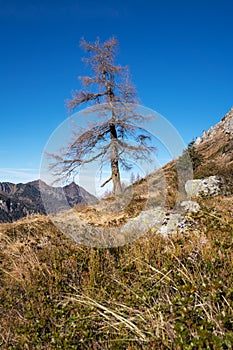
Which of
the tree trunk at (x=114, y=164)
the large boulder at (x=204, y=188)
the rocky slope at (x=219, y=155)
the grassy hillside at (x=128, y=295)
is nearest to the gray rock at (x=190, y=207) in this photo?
the grassy hillside at (x=128, y=295)

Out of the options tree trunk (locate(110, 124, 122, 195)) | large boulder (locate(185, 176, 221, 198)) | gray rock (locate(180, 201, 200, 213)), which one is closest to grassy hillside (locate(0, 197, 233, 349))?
gray rock (locate(180, 201, 200, 213))

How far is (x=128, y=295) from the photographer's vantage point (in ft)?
10.5

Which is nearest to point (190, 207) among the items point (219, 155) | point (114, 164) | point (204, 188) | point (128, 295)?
point (204, 188)

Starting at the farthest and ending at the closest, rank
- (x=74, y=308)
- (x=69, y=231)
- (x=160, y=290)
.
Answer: (x=69, y=231)
(x=74, y=308)
(x=160, y=290)

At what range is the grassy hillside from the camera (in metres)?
2.46

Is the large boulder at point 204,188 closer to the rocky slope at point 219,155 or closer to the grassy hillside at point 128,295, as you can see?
the rocky slope at point 219,155

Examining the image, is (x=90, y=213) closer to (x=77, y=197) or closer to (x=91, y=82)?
(x=77, y=197)

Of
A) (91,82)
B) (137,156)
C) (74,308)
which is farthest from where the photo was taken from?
(91,82)

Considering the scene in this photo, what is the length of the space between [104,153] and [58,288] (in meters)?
8.56

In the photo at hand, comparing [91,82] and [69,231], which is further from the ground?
[91,82]

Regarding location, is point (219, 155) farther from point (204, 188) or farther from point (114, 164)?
point (204, 188)

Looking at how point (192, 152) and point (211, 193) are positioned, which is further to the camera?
point (192, 152)

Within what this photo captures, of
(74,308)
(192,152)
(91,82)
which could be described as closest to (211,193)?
(74,308)

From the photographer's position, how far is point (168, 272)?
11.1 feet
